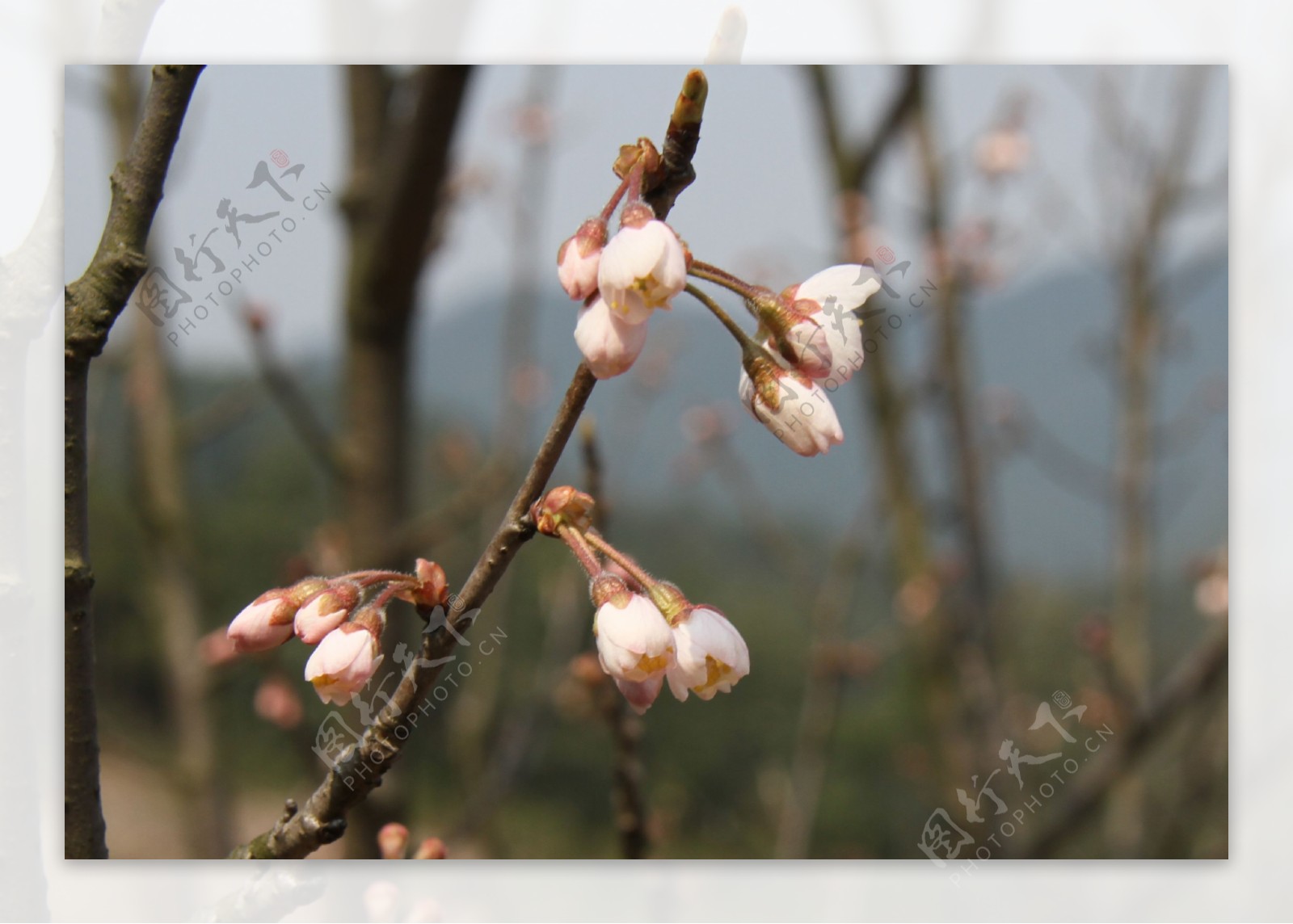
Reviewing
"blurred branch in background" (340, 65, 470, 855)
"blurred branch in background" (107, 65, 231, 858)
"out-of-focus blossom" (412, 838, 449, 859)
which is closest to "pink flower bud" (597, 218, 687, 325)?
"out-of-focus blossom" (412, 838, 449, 859)

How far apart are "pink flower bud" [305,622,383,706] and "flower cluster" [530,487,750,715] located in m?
0.11

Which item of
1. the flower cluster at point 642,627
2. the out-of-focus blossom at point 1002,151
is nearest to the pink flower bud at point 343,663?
the flower cluster at point 642,627

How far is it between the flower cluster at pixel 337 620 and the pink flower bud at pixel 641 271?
152 millimetres

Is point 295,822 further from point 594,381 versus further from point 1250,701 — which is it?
point 1250,701

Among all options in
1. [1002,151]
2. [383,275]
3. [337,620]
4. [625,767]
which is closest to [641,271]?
[337,620]

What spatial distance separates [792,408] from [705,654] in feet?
0.40

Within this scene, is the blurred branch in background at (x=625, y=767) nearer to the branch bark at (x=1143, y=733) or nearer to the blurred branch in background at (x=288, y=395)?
the blurred branch in background at (x=288, y=395)

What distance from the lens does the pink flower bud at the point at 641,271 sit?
0.41 metres

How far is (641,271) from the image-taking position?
1.36 feet

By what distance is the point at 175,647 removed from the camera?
60.5 inches

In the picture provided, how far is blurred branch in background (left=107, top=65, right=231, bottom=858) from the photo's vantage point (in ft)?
4.90

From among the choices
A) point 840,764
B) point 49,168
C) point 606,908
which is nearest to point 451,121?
point 49,168

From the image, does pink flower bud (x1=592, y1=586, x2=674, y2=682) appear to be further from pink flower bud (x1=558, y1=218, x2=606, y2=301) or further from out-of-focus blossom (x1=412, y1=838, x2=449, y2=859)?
out-of-focus blossom (x1=412, y1=838, x2=449, y2=859)

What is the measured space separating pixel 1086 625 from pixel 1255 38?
66 cm
